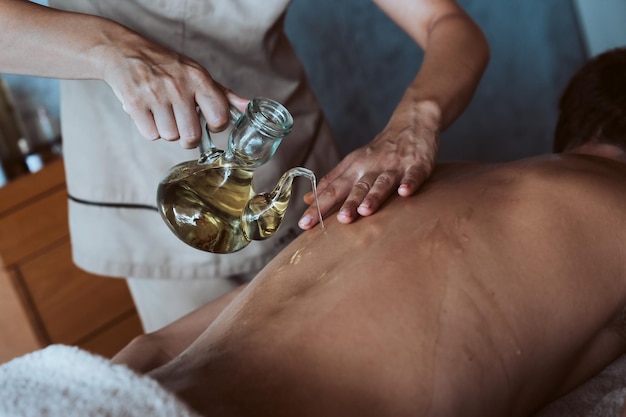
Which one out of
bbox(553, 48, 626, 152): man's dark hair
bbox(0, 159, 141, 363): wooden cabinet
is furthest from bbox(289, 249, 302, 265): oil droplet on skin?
bbox(0, 159, 141, 363): wooden cabinet

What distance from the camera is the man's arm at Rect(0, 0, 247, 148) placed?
85 centimetres

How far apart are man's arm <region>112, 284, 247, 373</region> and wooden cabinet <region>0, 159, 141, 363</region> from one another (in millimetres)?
1308

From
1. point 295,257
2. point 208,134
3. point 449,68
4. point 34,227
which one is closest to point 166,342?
point 295,257

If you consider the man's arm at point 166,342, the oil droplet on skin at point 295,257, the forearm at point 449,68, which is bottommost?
the man's arm at point 166,342

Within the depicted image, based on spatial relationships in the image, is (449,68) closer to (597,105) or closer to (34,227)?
(597,105)

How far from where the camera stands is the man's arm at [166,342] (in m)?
1.09

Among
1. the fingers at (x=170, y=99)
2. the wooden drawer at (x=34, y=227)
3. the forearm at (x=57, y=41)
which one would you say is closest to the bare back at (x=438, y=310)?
the fingers at (x=170, y=99)

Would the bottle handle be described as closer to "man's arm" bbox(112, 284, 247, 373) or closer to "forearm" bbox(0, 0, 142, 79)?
"forearm" bbox(0, 0, 142, 79)

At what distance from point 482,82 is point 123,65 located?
211cm

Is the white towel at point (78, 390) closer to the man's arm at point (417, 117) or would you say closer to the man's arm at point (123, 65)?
the man's arm at point (123, 65)

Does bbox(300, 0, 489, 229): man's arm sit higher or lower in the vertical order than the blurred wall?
higher

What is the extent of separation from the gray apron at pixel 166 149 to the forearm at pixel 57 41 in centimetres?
27

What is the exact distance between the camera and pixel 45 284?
241cm

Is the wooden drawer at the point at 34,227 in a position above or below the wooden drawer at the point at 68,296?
above
